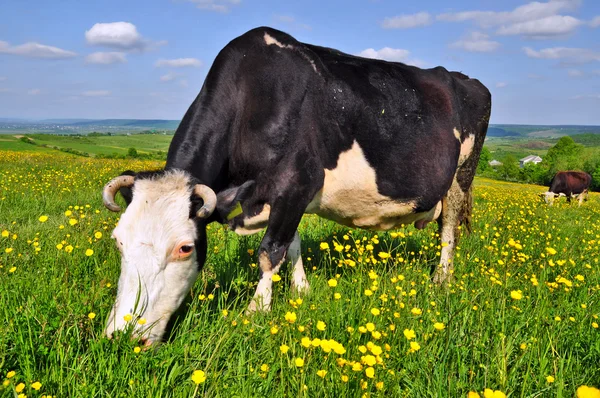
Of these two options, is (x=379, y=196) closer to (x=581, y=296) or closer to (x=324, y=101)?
(x=324, y=101)

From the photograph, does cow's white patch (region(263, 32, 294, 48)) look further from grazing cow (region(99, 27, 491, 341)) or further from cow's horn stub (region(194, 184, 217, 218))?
cow's horn stub (region(194, 184, 217, 218))

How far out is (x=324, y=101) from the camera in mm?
4688

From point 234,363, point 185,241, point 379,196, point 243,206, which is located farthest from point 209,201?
point 379,196

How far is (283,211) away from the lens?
14.4ft

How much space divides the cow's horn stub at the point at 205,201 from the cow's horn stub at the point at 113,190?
56 centimetres

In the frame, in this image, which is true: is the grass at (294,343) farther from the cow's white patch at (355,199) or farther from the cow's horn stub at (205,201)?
the cow's white patch at (355,199)

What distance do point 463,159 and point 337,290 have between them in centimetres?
349

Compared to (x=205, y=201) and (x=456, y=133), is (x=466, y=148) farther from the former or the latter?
(x=205, y=201)

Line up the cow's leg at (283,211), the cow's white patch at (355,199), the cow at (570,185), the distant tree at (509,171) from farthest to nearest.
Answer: the distant tree at (509,171) → the cow at (570,185) → the cow's white patch at (355,199) → the cow's leg at (283,211)

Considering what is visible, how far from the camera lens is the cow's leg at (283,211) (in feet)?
14.3

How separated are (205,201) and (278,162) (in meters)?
1.09

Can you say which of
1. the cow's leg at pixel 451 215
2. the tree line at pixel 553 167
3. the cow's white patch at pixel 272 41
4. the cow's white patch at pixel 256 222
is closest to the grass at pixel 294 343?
the cow's white patch at pixel 256 222

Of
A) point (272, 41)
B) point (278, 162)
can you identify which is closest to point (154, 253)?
point (278, 162)

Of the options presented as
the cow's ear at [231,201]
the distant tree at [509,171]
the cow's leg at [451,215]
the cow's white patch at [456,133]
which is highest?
the cow's white patch at [456,133]
